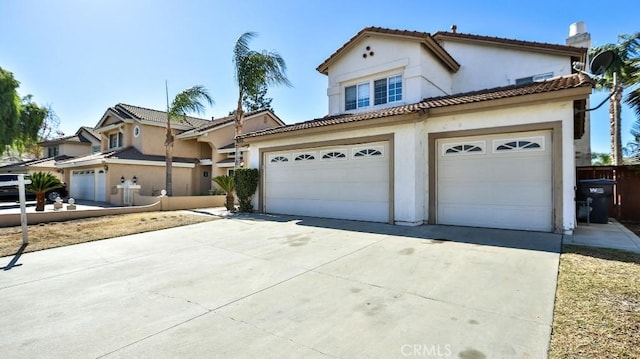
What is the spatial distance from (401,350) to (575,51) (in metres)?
15.8

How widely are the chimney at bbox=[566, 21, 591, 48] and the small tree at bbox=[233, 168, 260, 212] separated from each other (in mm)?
17632

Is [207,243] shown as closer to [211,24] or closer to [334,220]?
[334,220]

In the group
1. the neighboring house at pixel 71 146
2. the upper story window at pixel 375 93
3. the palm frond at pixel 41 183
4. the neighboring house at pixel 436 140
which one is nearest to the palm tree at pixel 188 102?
the neighboring house at pixel 436 140

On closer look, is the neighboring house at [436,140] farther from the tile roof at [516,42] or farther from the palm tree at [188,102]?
the palm tree at [188,102]

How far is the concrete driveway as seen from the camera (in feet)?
10.2

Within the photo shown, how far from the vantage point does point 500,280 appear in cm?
479

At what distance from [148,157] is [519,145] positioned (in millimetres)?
22940

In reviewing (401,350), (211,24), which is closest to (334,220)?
(401,350)

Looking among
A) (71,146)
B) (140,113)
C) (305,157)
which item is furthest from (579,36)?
(71,146)

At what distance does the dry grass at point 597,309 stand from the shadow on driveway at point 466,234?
1.15 metres

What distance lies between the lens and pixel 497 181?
29.6ft

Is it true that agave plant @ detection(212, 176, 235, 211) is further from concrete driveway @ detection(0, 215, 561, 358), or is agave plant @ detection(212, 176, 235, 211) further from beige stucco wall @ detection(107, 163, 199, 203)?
beige stucco wall @ detection(107, 163, 199, 203)

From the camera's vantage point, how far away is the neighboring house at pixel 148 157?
70.4ft

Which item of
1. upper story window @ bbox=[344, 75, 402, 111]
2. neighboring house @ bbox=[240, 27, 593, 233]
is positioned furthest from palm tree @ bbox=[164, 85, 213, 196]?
upper story window @ bbox=[344, 75, 402, 111]
